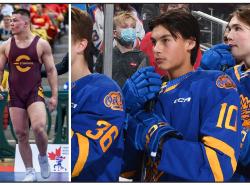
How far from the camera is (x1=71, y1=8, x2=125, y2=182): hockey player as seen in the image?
82.7 inches

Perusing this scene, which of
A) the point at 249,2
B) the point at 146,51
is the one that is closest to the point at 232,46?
the point at 249,2

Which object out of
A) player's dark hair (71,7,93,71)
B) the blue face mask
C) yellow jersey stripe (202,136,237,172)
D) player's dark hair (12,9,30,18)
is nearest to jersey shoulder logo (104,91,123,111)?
player's dark hair (71,7,93,71)

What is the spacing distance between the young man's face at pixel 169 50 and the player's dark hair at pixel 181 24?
0.02 m

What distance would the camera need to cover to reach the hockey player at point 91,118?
210cm

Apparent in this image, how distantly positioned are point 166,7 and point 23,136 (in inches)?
32.4

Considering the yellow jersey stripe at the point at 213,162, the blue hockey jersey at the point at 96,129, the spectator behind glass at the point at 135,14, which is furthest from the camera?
the spectator behind glass at the point at 135,14

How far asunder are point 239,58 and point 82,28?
28.2 inches

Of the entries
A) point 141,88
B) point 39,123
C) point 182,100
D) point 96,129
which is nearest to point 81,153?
point 96,129

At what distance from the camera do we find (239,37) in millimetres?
2293

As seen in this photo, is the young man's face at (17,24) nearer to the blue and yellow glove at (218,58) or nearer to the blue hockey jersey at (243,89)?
the blue and yellow glove at (218,58)

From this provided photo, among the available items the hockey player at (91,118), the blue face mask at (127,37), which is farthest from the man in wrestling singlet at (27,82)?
the blue face mask at (127,37)

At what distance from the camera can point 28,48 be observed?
7.16ft

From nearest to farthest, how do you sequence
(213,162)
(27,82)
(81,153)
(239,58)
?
(213,162) < (81,153) < (27,82) < (239,58)

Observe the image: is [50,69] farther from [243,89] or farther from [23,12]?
[243,89]
